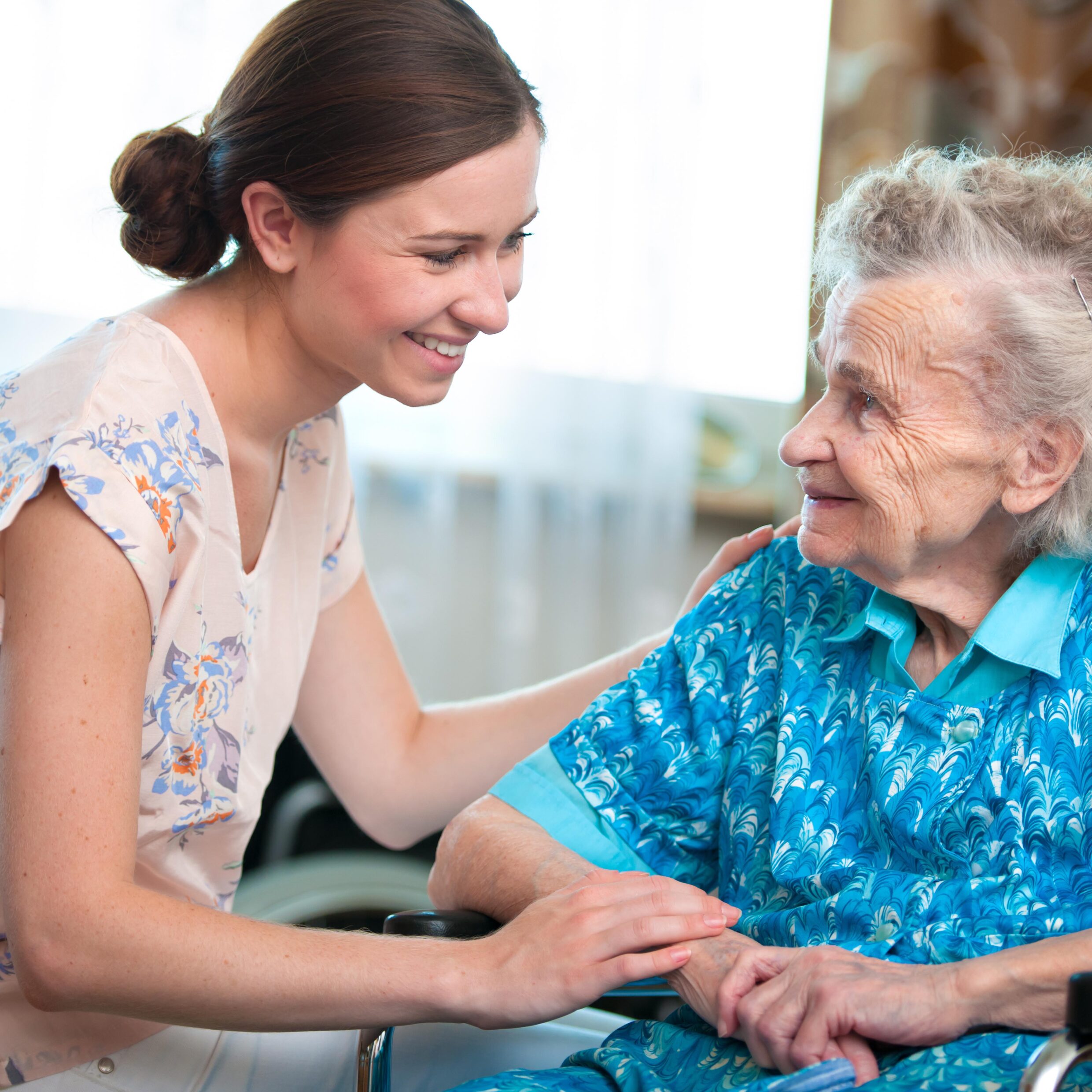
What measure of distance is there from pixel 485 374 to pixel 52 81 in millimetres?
1015

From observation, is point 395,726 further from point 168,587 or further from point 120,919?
point 120,919

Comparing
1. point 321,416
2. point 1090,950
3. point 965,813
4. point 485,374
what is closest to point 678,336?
point 485,374

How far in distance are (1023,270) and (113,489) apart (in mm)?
916

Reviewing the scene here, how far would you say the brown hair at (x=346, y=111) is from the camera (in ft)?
3.85

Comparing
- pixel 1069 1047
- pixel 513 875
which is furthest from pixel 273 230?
pixel 1069 1047

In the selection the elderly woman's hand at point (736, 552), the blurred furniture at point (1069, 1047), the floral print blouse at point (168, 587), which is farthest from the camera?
the elderly woman's hand at point (736, 552)

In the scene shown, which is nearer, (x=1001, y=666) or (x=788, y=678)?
(x=1001, y=666)

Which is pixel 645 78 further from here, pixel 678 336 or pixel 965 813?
pixel 965 813

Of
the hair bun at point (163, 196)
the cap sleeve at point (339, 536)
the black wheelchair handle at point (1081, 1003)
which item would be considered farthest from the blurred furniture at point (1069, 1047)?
the hair bun at point (163, 196)

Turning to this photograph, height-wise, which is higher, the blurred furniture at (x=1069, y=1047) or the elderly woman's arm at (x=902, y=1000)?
the blurred furniture at (x=1069, y=1047)

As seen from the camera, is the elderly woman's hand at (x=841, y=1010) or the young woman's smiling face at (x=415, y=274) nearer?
the elderly woman's hand at (x=841, y=1010)

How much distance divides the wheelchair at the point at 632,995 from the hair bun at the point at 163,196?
0.78m

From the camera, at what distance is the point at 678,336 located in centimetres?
271

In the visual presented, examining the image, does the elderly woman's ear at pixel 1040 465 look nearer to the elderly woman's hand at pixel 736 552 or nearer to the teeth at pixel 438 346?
the elderly woman's hand at pixel 736 552
